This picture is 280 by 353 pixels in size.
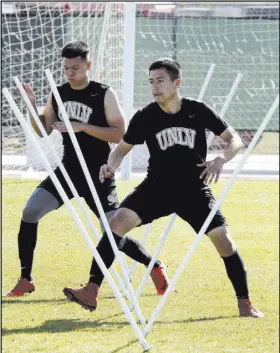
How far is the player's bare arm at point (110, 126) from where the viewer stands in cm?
689

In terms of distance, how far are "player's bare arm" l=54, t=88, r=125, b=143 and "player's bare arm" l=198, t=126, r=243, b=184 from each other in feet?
2.87

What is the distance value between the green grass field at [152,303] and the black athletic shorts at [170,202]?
2.43ft

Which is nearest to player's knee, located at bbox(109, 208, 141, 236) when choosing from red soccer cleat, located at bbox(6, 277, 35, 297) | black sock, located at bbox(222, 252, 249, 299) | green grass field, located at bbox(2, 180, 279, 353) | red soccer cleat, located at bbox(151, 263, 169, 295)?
green grass field, located at bbox(2, 180, 279, 353)

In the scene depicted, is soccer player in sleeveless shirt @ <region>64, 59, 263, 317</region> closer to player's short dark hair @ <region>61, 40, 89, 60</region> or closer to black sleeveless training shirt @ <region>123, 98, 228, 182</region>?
black sleeveless training shirt @ <region>123, 98, 228, 182</region>

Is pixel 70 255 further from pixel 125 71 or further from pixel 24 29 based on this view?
pixel 24 29

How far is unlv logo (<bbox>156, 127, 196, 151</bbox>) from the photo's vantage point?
6449 mm

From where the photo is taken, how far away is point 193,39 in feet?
59.8

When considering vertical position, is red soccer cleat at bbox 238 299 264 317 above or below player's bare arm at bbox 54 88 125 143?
below

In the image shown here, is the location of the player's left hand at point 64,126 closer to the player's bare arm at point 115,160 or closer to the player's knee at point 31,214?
the player's bare arm at point 115,160

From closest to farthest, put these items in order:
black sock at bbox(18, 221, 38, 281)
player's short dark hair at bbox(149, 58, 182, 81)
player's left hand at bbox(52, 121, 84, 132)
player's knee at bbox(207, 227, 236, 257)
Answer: player's short dark hair at bbox(149, 58, 182, 81)
player's knee at bbox(207, 227, 236, 257)
player's left hand at bbox(52, 121, 84, 132)
black sock at bbox(18, 221, 38, 281)

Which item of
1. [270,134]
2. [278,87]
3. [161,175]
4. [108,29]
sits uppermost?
[161,175]

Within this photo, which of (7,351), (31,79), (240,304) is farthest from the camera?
(31,79)

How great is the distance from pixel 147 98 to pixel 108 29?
3446 millimetres

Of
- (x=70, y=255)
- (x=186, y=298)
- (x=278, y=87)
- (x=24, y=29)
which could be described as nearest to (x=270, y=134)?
(x=278, y=87)
